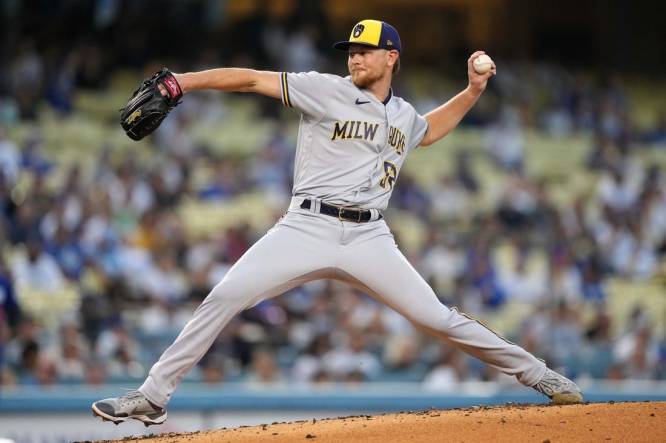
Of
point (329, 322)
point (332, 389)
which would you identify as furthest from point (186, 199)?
point (332, 389)

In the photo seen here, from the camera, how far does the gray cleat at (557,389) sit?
5.45 m

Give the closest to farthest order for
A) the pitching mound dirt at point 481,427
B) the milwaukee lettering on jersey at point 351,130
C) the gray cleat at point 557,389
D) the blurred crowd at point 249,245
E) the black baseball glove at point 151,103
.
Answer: the black baseball glove at point 151,103
the pitching mound dirt at point 481,427
the milwaukee lettering on jersey at point 351,130
the gray cleat at point 557,389
the blurred crowd at point 249,245

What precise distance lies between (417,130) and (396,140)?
0.28 metres

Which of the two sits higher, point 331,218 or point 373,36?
point 373,36

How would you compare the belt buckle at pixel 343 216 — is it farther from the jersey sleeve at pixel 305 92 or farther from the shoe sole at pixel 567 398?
the shoe sole at pixel 567 398

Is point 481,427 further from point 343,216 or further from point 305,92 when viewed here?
point 305,92

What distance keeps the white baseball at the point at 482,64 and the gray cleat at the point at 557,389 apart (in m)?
1.54

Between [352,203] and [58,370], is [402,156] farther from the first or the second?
[58,370]

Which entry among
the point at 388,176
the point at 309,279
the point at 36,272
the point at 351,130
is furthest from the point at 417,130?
the point at 36,272

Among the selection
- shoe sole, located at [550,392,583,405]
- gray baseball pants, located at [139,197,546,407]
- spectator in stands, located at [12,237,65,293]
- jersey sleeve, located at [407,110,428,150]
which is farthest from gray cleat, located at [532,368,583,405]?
spectator in stands, located at [12,237,65,293]

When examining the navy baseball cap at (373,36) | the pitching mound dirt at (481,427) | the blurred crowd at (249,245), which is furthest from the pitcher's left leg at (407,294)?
the blurred crowd at (249,245)

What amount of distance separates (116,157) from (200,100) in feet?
6.48

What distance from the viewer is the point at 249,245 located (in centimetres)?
1148

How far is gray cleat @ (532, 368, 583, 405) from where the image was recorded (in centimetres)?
545
